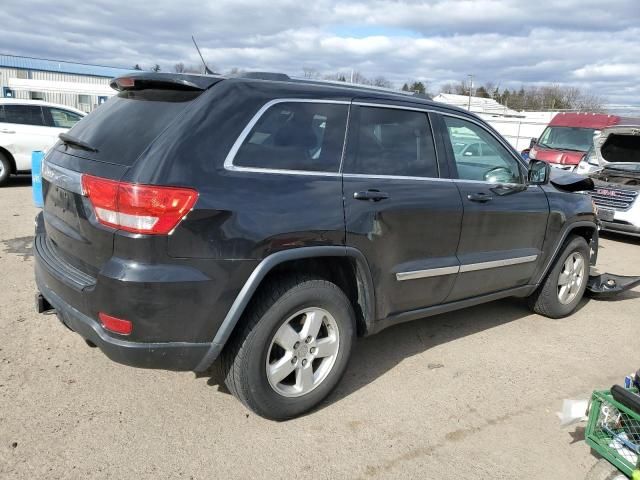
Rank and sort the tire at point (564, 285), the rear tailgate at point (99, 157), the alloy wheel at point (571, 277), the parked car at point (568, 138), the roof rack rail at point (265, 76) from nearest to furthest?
the rear tailgate at point (99, 157), the roof rack rail at point (265, 76), the tire at point (564, 285), the alloy wheel at point (571, 277), the parked car at point (568, 138)

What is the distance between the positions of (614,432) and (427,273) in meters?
1.42

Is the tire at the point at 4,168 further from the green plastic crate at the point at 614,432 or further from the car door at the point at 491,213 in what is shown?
the green plastic crate at the point at 614,432

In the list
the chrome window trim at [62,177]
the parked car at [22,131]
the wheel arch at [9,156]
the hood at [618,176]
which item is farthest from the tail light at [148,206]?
the wheel arch at [9,156]

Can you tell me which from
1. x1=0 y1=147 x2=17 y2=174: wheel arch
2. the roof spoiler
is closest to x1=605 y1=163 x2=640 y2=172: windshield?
the roof spoiler

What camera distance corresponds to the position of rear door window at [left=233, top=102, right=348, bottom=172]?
280 centimetres

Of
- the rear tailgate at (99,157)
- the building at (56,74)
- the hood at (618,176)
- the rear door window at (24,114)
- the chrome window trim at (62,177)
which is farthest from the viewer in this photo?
the building at (56,74)

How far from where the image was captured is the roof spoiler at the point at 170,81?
111 inches

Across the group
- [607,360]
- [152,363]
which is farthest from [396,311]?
[607,360]

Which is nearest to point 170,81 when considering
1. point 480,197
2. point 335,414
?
point 335,414

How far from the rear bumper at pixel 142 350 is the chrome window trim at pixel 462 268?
1412 millimetres

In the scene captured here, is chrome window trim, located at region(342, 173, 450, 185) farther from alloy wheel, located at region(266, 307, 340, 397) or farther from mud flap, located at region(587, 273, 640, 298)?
mud flap, located at region(587, 273, 640, 298)

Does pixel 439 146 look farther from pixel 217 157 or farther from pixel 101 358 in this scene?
pixel 101 358

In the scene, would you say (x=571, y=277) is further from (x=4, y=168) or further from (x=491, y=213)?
(x=4, y=168)

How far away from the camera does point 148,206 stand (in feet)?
8.14
